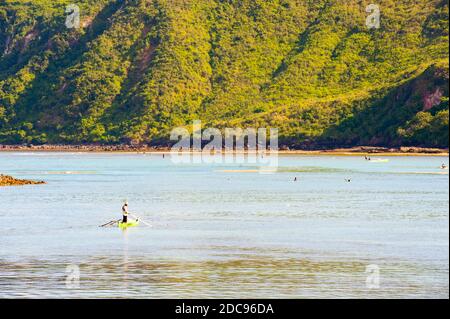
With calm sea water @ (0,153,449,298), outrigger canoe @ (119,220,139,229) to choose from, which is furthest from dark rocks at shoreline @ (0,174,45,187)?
outrigger canoe @ (119,220,139,229)

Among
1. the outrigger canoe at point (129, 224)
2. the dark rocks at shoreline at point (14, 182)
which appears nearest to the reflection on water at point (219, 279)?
the outrigger canoe at point (129, 224)

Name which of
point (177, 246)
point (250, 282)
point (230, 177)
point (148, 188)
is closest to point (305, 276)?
point (250, 282)

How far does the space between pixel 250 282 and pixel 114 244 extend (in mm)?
15402

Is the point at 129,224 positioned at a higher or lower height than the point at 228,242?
higher

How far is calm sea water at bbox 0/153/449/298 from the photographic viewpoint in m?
42.8

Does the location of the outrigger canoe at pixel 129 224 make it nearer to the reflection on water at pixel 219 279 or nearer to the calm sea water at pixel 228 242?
the calm sea water at pixel 228 242

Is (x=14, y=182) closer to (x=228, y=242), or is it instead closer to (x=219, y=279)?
(x=228, y=242)

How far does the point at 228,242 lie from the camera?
193ft

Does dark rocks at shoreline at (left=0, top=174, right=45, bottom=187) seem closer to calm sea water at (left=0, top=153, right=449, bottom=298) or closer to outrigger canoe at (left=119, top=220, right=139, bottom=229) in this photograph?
calm sea water at (left=0, top=153, right=449, bottom=298)

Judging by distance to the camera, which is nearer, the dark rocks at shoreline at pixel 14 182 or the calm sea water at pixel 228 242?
the calm sea water at pixel 228 242

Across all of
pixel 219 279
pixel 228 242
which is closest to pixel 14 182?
pixel 228 242

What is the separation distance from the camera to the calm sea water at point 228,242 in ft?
140
